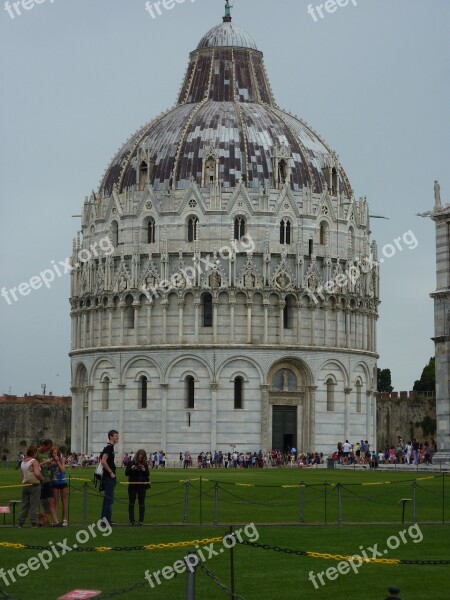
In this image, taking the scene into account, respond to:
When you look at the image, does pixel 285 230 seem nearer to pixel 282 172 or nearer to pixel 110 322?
pixel 282 172

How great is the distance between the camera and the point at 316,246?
324 ft

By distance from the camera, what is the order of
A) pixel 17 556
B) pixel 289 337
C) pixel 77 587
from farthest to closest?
pixel 289 337 < pixel 17 556 < pixel 77 587

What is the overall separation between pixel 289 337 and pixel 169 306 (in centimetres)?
841

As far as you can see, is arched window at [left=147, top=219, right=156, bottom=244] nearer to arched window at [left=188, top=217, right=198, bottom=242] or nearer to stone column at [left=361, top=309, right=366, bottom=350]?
arched window at [left=188, top=217, right=198, bottom=242]

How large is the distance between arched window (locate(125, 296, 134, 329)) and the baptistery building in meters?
0.07

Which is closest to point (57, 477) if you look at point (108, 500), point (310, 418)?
point (108, 500)

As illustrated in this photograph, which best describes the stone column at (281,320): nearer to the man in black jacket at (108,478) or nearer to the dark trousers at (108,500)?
the man in black jacket at (108,478)

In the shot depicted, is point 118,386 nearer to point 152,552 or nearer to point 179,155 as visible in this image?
point 179,155

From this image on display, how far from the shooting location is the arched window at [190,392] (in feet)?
317

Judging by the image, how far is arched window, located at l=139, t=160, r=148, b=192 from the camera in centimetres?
10019

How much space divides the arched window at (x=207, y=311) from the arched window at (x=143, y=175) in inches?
380

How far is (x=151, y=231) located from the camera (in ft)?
325

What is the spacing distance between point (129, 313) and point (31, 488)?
67.1 metres

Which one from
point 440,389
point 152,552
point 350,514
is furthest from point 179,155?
point 152,552
